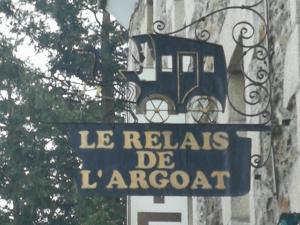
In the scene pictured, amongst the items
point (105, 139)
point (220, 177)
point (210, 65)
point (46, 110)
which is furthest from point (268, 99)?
point (46, 110)

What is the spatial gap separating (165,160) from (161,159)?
3cm

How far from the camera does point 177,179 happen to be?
654 centimetres

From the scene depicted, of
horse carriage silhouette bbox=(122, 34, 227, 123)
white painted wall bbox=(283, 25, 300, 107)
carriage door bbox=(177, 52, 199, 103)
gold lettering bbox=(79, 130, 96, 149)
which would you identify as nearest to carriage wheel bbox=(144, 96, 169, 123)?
horse carriage silhouette bbox=(122, 34, 227, 123)

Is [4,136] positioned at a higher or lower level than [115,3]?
lower

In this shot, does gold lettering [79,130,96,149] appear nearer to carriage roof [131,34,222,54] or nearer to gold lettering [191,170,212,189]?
gold lettering [191,170,212,189]

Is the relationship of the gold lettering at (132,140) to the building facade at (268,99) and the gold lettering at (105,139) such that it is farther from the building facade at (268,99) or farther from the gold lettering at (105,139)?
the building facade at (268,99)

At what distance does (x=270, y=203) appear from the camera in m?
7.13

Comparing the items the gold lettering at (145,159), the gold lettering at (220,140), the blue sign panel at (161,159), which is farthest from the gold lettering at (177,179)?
Answer: the gold lettering at (220,140)

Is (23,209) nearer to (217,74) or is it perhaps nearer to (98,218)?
(98,218)

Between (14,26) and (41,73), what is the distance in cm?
219

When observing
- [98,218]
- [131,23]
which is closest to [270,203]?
[131,23]

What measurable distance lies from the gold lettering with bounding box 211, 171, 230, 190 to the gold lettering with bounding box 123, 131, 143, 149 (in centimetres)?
50

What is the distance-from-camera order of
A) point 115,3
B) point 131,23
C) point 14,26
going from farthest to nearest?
point 14,26 → point 131,23 → point 115,3

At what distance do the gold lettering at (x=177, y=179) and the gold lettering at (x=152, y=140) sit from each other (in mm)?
204
